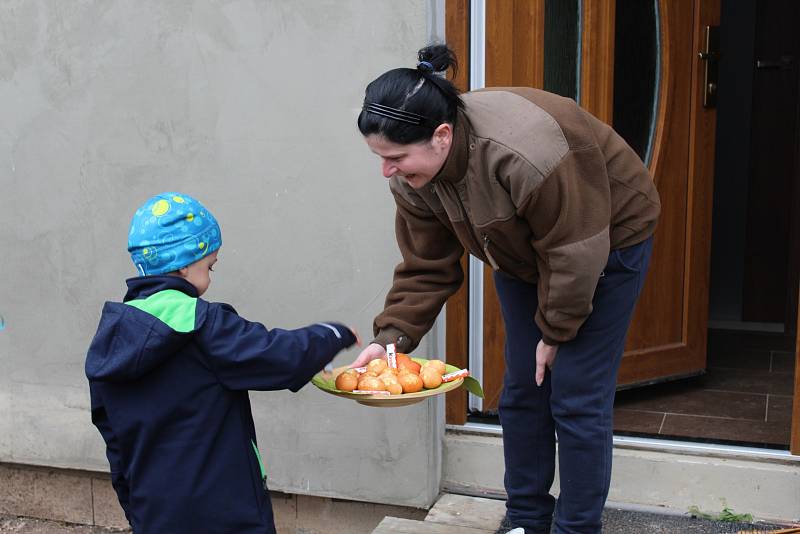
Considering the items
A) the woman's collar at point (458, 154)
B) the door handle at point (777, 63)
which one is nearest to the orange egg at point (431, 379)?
the woman's collar at point (458, 154)

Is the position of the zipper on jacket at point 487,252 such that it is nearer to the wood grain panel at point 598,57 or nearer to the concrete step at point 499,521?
the concrete step at point 499,521

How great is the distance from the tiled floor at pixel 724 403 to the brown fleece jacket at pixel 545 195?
4.55ft

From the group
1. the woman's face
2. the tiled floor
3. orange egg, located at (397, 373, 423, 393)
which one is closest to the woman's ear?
the woman's face

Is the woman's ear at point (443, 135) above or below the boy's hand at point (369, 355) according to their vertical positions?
above

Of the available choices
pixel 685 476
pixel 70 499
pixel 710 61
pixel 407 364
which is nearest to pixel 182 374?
pixel 407 364

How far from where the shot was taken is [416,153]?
2320mm

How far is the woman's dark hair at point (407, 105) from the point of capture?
2264 mm

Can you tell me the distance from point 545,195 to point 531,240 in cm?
19

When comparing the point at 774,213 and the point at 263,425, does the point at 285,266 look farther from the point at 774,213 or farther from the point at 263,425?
the point at 774,213

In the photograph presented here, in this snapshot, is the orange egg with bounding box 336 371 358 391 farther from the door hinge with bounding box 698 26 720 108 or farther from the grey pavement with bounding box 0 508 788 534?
the door hinge with bounding box 698 26 720 108

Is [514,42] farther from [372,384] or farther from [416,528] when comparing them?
[416,528]

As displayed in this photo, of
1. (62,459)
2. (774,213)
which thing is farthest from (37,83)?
(774,213)

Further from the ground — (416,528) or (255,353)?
(255,353)

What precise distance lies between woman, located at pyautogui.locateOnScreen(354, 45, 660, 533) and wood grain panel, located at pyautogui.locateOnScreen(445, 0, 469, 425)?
73 cm
